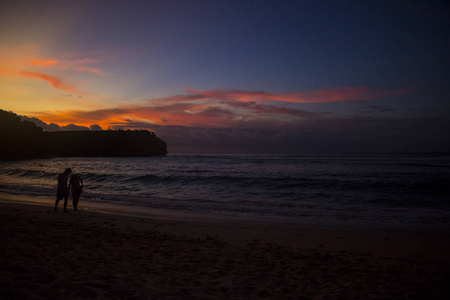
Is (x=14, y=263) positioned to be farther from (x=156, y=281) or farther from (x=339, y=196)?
(x=339, y=196)

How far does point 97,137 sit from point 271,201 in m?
120

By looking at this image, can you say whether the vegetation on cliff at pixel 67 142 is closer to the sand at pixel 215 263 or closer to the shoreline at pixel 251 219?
the shoreline at pixel 251 219

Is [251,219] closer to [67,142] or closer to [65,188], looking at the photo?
[65,188]

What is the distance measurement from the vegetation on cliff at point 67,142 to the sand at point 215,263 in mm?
86641

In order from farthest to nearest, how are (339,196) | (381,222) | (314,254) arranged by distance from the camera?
(339,196)
(381,222)
(314,254)

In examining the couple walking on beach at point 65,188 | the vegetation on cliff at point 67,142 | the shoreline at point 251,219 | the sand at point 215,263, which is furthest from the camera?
the vegetation on cliff at point 67,142

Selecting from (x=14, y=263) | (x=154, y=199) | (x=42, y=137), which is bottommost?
(x=154, y=199)

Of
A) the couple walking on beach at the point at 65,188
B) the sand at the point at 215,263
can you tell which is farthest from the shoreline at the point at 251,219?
the couple walking on beach at the point at 65,188

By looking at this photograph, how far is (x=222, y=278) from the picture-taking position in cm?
470

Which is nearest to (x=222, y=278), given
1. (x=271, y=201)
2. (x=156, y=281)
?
(x=156, y=281)

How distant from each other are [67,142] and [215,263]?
12603 cm

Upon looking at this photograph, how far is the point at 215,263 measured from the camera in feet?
18.2

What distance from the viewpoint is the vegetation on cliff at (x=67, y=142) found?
78.3 meters

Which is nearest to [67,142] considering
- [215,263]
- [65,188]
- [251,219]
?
[65,188]
